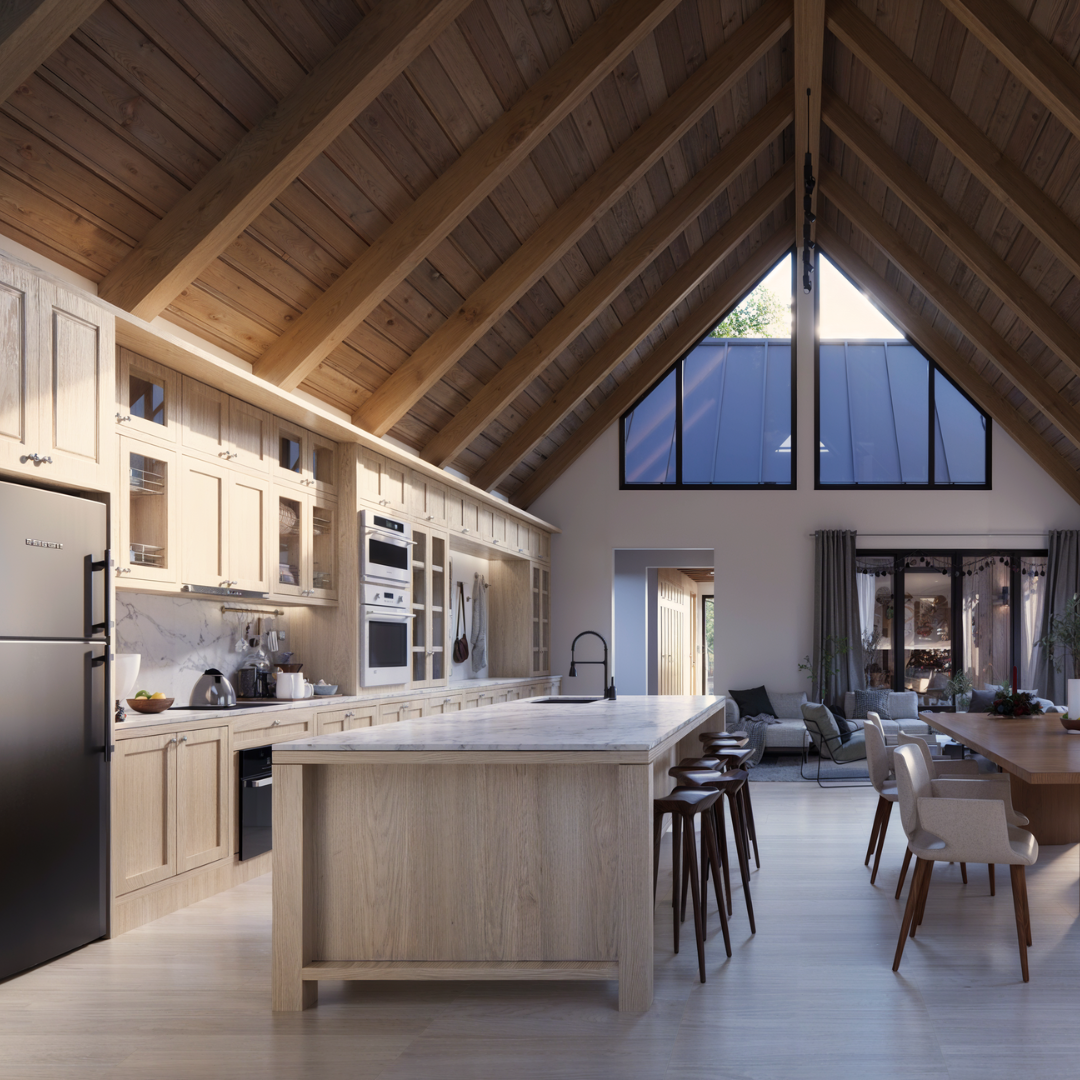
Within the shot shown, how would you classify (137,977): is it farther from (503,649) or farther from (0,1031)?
(503,649)

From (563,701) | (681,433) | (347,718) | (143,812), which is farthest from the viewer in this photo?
(681,433)

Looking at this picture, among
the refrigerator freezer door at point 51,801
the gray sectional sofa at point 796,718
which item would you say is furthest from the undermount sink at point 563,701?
the gray sectional sofa at point 796,718

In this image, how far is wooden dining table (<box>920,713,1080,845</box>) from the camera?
4.50 meters

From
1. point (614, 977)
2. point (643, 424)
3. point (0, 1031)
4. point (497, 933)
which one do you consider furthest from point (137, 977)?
point (643, 424)

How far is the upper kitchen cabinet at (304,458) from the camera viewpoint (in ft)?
19.7

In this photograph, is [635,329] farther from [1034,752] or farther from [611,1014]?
[611,1014]

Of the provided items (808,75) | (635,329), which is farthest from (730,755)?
(635,329)

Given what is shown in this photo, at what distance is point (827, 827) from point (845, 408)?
5.75 meters

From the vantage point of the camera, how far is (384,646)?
22.7 ft

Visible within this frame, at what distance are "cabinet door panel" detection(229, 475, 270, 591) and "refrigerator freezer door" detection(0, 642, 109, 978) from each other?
1.38m

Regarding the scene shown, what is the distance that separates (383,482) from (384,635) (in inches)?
40.4

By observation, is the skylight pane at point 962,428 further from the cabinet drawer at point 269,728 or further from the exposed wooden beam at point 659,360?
the cabinet drawer at point 269,728

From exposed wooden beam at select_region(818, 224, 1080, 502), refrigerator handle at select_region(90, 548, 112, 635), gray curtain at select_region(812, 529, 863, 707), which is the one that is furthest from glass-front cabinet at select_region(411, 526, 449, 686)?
exposed wooden beam at select_region(818, 224, 1080, 502)

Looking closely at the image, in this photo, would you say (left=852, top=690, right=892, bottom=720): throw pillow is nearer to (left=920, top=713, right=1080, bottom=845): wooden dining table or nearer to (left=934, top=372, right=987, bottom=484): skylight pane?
(left=934, top=372, right=987, bottom=484): skylight pane
